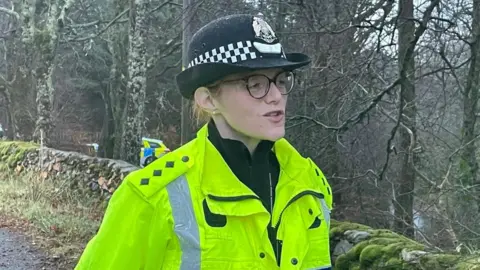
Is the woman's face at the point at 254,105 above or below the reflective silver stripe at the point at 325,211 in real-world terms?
above

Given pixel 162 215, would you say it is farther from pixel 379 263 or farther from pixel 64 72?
pixel 64 72

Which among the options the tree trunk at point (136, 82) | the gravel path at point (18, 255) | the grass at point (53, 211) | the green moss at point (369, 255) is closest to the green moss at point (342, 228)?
the green moss at point (369, 255)

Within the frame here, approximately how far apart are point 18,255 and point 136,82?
14.2 feet

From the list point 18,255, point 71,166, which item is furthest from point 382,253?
point 71,166

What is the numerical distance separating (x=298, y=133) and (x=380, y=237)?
467 cm

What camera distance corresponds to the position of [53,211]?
8742 mm

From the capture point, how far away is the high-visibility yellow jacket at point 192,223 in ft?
5.32

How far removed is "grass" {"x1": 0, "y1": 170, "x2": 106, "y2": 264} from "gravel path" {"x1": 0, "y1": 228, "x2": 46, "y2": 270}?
0.15 m

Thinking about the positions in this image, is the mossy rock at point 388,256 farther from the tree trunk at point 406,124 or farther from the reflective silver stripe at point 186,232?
the tree trunk at point 406,124

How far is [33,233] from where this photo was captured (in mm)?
8156

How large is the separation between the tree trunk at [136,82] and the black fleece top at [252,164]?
905 cm

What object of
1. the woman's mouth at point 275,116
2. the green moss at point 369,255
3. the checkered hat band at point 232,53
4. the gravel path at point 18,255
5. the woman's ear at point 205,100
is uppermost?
the checkered hat band at point 232,53

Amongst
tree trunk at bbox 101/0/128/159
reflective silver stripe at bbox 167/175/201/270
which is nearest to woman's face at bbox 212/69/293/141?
reflective silver stripe at bbox 167/175/201/270

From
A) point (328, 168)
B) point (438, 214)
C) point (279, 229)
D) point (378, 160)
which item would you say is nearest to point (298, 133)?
point (328, 168)
